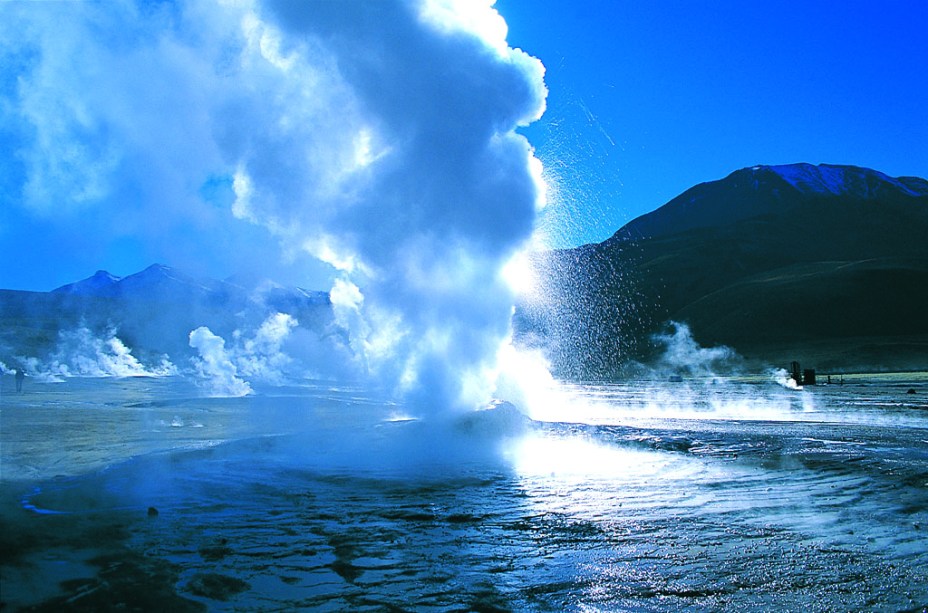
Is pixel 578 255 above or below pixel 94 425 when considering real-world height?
above

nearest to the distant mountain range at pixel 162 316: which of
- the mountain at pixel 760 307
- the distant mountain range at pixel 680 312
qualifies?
the distant mountain range at pixel 680 312

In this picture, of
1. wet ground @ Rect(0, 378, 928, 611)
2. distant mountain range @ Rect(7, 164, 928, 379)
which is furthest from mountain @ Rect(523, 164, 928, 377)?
wet ground @ Rect(0, 378, 928, 611)

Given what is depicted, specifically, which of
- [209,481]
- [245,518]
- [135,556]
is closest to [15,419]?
[209,481]

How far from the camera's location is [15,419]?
2330 centimetres

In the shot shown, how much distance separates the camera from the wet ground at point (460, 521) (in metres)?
6.48

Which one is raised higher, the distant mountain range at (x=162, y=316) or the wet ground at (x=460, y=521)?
the distant mountain range at (x=162, y=316)

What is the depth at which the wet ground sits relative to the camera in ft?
21.3

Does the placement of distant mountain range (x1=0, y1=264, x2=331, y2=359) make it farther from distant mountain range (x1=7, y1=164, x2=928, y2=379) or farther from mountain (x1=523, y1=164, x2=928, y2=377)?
mountain (x1=523, y1=164, x2=928, y2=377)

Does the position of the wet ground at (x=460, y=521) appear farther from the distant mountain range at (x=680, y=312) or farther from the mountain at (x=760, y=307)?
the mountain at (x=760, y=307)

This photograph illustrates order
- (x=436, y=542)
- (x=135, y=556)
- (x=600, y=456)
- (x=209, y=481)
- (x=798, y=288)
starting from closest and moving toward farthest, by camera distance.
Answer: (x=135, y=556) → (x=436, y=542) → (x=209, y=481) → (x=600, y=456) → (x=798, y=288)

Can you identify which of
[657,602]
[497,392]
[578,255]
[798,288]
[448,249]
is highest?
[578,255]

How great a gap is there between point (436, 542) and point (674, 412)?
2539cm

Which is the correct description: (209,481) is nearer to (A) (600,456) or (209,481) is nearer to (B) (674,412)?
(A) (600,456)

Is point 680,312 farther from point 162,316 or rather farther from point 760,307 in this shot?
point 162,316
